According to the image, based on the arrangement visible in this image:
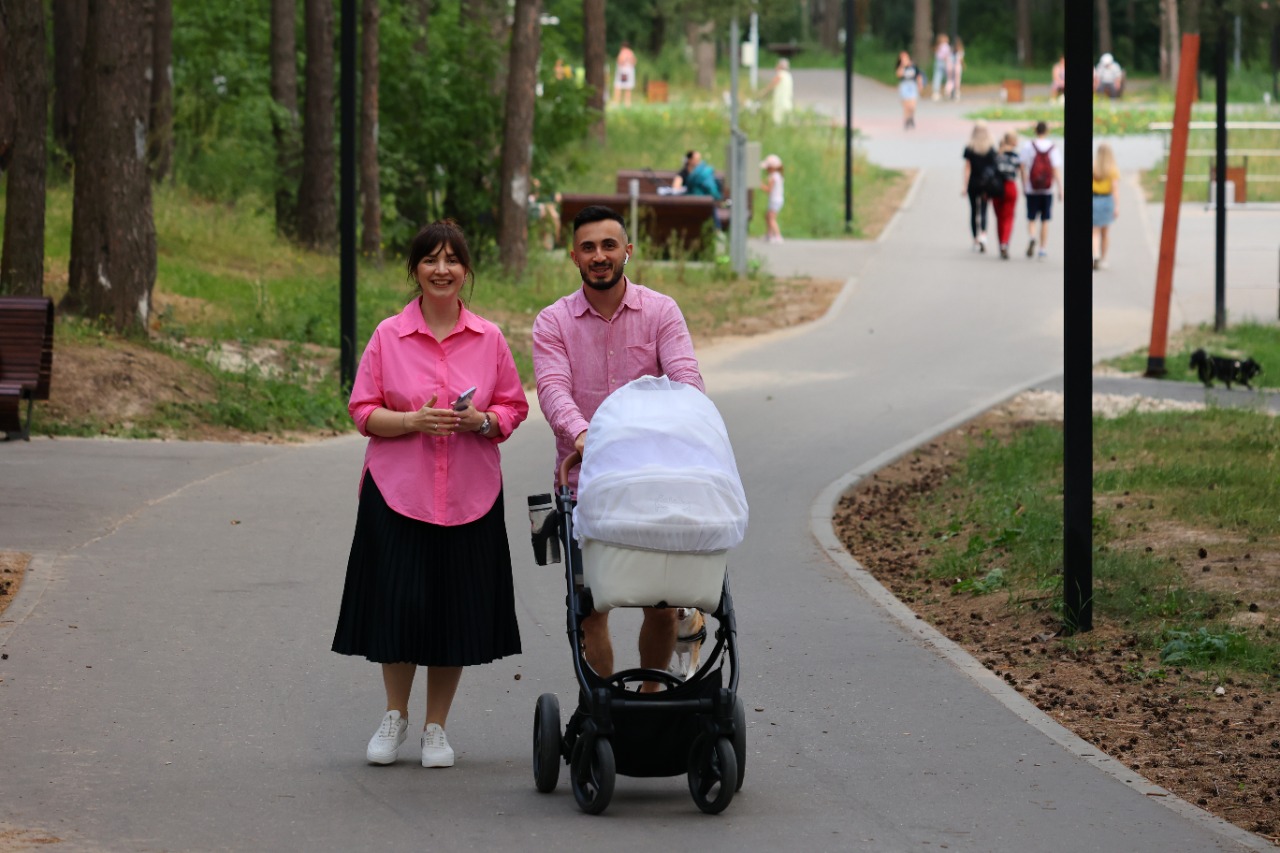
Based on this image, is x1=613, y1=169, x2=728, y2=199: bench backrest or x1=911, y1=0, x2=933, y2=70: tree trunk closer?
x1=613, y1=169, x2=728, y2=199: bench backrest

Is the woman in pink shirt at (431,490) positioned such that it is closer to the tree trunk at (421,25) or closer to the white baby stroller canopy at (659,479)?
the white baby stroller canopy at (659,479)

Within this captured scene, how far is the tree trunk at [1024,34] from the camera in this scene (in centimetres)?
7775

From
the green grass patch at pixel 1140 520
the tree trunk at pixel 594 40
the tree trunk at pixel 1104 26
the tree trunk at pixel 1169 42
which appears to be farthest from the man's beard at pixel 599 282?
the tree trunk at pixel 1104 26

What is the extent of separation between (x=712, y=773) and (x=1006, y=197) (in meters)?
24.2

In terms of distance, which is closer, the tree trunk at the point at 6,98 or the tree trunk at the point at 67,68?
the tree trunk at the point at 6,98

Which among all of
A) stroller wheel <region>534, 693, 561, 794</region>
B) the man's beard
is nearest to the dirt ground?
stroller wheel <region>534, 693, 561, 794</region>

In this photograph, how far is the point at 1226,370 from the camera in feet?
61.1

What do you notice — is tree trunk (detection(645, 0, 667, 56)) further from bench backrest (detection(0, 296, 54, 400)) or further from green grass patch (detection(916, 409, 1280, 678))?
bench backrest (detection(0, 296, 54, 400))

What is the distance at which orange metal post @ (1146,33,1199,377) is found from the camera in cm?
Answer: 1848

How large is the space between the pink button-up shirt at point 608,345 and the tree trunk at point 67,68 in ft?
65.5

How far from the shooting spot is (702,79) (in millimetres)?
65188

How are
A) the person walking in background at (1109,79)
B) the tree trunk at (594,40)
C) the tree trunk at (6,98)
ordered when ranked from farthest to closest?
the person walking in background at (1109,79), the tree trunk at (594,40), the tree trunk at (6,98)

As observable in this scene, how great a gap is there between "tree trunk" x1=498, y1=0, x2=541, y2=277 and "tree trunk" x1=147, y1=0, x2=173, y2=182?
4255mm

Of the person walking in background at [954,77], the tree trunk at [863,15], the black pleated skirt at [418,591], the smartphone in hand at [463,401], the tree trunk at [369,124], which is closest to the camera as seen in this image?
the smartphone in hand at [463,401]
